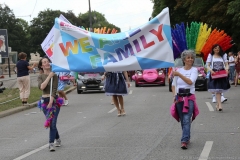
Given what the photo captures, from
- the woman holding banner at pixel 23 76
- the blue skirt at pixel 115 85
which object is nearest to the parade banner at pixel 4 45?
the woman holding banner at pixel 23 76

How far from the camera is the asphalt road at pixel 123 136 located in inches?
356

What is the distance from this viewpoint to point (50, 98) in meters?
9.66

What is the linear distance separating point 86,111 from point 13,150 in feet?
23.8

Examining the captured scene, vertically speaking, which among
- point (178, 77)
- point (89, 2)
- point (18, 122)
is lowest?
point (18, 122)

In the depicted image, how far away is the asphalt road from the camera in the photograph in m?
9.03

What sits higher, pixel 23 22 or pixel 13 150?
pixel 23 22

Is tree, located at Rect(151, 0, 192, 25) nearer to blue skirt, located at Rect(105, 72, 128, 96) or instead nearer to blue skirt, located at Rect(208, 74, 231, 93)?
blue skirt, located at Rect(208, 74, 231, 93)

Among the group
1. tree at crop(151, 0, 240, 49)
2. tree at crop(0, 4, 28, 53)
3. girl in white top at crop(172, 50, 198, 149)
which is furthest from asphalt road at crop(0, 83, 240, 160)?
tree at crop(0, 4, 28, 53)

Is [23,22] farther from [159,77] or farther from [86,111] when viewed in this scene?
[86,111]

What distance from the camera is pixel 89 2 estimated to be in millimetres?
58688

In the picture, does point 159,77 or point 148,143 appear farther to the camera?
point 159,77

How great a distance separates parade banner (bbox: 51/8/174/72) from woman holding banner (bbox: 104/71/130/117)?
4255mm

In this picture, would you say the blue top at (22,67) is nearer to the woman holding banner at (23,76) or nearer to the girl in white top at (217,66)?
the woman holding banner at (23,76)

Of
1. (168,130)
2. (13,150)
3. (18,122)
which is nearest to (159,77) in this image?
(18,122)
